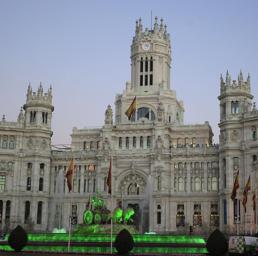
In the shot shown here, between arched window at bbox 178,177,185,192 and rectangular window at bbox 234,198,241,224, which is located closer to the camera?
rectangular window at bbox 234,198,241,224

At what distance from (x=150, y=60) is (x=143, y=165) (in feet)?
93.1

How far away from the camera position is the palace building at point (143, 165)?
10344cm

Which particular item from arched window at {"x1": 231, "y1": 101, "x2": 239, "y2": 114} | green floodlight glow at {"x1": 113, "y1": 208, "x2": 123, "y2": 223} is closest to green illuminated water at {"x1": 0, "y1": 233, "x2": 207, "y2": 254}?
green floodlight glow at {"x1": 113, "y1": 208, "x2": 123, "y2": 223}

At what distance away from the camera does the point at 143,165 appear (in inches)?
4363

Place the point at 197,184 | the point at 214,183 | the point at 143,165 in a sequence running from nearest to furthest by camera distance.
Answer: the point at 214,183 → the point at 197,184 → the point at 143,165

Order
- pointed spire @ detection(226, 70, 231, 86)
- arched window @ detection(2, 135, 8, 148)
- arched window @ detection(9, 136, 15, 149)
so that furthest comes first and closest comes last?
arched window @ detection(9, 136, 15, 149)
arched window @ detection(2, 135, 8, 148)
pointed spire @ detection(226, 70, 231, 86)

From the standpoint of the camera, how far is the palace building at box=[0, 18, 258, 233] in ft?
339

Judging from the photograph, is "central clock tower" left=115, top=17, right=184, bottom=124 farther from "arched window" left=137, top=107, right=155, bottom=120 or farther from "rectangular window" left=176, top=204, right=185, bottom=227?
"rectangular window" left=176, top=204, right=185, bottom=227

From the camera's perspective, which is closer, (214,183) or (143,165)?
(214,183)

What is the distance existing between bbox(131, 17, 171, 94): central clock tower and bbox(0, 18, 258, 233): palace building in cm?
484

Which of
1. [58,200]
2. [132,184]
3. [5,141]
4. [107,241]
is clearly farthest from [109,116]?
[107,241]

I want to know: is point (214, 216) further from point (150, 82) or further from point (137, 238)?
point (137, 238)

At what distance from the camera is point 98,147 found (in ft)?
388

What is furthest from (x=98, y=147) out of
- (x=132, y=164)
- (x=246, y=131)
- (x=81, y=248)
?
(x=81, y=248)
